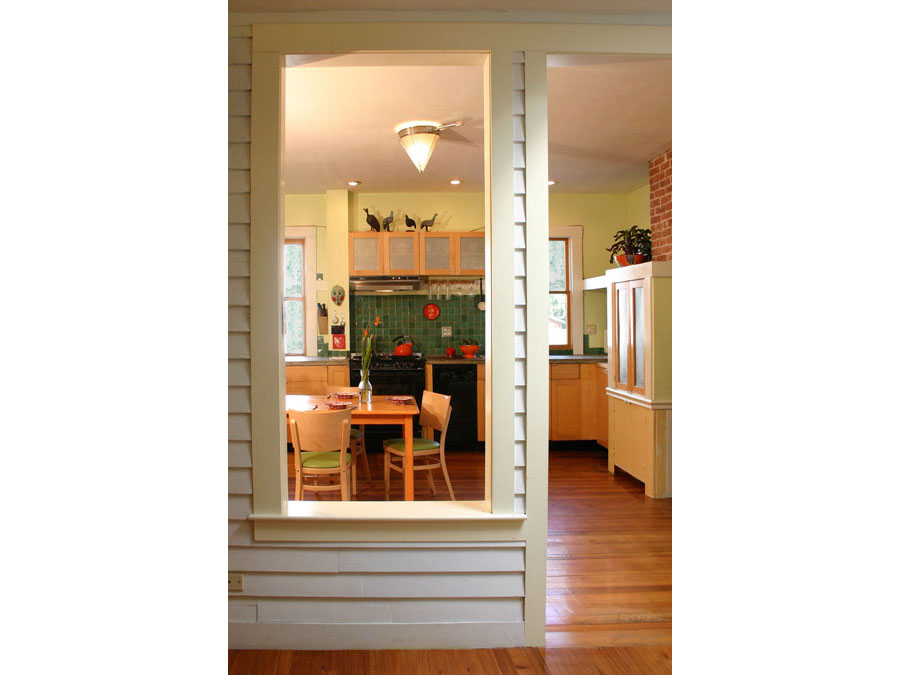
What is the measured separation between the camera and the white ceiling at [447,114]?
3348 mm

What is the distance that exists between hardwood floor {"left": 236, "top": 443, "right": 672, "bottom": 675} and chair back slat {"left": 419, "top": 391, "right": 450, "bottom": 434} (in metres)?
0.64

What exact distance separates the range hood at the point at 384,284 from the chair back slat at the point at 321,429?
3136mm

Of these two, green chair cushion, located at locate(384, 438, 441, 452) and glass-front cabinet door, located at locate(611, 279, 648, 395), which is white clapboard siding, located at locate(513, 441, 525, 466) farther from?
glass-front cabinet door, located at locate(611, 279, 648, 395)

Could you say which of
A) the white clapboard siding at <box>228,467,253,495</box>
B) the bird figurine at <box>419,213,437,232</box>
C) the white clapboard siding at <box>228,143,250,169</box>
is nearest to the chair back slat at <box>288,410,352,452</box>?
the white clapboard siding at <box>228,467,253,495</box>

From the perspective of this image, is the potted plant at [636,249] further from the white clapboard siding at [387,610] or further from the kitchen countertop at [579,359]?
the white clapboard siding at [387,610]

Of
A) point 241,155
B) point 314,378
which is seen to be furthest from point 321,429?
point 314,378

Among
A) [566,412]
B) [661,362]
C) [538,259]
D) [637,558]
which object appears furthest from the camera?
[566,412]

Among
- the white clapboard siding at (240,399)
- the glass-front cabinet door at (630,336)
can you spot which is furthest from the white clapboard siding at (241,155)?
the glass-front cabinet door at (630,336)

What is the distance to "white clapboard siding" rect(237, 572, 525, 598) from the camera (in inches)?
94.5
